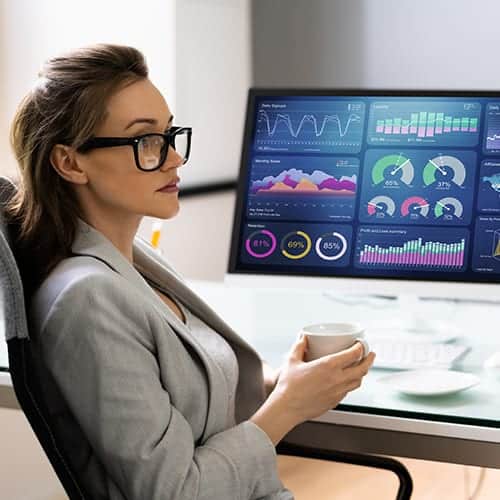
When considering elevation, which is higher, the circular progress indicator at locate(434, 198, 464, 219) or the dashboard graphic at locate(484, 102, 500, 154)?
the dashboard graphic at locate(484, 102, 500, 154)

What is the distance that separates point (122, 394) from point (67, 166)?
0.35 metres

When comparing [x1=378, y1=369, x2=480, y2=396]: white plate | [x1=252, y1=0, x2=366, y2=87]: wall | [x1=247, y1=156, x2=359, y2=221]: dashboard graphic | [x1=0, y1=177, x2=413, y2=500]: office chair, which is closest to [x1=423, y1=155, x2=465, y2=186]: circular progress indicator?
[x1=247, y1=156, x2=359, y2=221]: dashboard graphic

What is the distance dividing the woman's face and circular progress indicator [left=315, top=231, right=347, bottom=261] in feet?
1.54

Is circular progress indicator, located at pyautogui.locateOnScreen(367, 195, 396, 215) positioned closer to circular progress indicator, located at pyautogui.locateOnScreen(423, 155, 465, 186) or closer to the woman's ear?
circular progress indicator, located at pyautogui.locateOnScreen(423, 155, 465, 186)

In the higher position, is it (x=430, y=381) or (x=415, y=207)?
(x=415, y=207)

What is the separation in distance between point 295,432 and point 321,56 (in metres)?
2.93

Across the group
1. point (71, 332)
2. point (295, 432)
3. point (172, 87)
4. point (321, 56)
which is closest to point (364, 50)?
point (321, 56)

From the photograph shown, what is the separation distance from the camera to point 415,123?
189cm

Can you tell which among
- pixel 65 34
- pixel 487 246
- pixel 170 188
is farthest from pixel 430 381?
pixel 65 34

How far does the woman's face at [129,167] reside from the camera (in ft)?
4.68

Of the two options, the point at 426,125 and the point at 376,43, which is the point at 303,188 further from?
the point at 376,43

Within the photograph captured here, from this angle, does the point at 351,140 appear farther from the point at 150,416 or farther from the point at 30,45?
the point at 30,45

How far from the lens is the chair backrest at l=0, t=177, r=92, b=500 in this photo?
1.29 metres

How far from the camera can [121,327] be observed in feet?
4.31
